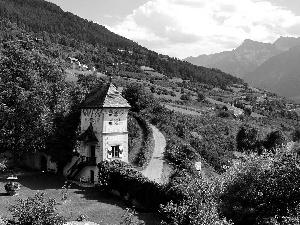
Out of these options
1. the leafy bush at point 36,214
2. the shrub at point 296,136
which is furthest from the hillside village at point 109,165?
the shrub at point 296,136

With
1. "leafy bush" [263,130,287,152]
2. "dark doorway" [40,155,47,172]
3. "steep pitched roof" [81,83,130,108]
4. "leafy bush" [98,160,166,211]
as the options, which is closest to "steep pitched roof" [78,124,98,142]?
"steep pitched roof" [81,83,130,108]

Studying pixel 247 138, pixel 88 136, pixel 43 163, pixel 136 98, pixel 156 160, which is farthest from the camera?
pixel 247 138

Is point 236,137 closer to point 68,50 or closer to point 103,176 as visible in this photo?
point 103,176

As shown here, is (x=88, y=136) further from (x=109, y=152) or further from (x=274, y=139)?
(x=274, y=139)

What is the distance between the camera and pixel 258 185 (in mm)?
24531

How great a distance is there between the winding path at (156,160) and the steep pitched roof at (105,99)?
9.41 meters

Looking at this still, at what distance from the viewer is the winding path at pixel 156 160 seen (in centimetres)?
4722

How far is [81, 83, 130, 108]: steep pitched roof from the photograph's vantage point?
4428 centimetres

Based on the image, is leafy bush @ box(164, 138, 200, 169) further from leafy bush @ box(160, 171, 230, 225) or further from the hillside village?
leafy bush @ box(160, 171, 230, 225)

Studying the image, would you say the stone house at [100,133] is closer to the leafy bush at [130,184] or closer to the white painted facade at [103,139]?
the white painted facade at [103,139]

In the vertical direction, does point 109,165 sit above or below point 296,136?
above

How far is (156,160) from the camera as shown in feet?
173

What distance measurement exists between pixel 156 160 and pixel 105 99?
523 inches

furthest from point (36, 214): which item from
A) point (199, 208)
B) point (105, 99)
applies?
point (105, 99)
